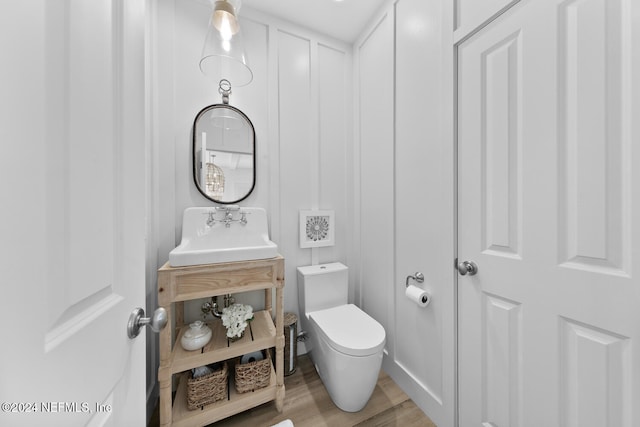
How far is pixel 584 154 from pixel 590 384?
727 mm

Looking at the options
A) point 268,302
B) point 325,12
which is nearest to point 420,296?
point 268,302

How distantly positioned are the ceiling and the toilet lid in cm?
212

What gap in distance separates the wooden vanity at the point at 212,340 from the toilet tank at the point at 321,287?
1.06 feet

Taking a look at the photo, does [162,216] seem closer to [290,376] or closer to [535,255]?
[290,376]

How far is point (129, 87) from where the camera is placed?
1.83 ft

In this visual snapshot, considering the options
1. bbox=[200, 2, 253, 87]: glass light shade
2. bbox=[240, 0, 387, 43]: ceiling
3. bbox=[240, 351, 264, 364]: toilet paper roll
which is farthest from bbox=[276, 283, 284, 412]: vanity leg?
bbox=[240, 0, 387, 43]: ceiling

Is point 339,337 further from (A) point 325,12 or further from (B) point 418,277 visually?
(A) point 325,12

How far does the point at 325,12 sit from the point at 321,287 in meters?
1.99

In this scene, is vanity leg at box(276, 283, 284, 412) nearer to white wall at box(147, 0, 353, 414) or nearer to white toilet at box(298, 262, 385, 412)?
white toilet at box(298, 262, 385, 412)

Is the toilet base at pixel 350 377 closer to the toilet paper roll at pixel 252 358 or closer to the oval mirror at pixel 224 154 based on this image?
the toilet paper roll at pixel 252 358

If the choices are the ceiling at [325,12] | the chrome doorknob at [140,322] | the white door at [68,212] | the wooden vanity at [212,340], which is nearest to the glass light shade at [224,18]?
the ceiling at [325,12]

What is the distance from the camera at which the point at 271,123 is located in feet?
5.57

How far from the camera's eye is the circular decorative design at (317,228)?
5.93 ft

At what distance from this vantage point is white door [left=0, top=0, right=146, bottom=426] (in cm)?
28
